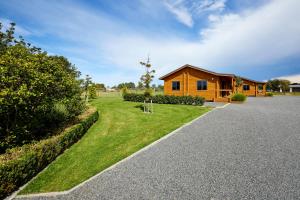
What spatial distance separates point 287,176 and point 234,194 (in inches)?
76.5

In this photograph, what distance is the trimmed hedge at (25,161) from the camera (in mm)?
4511

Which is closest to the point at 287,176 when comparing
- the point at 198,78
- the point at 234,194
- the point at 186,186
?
the point at 234,194

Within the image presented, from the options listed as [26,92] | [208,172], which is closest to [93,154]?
[26,92]

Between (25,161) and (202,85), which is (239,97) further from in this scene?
(25,161)

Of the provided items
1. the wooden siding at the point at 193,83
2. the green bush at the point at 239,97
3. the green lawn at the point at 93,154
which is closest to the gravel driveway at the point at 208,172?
the green lawn at the point at 93,154

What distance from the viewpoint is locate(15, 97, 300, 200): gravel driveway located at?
4.49 m

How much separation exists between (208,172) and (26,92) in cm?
591

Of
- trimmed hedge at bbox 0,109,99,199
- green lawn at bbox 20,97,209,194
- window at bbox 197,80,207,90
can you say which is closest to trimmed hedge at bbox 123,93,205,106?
window at bbox 197,80,207,90

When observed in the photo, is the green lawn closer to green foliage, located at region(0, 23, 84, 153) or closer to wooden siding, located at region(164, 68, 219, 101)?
green foliage, located at region(0, 23, 84, 153)

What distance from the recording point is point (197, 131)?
1034cm

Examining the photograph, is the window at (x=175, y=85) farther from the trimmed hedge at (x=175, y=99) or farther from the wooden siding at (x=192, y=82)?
the trimmed hedge at (x=175, y=99)

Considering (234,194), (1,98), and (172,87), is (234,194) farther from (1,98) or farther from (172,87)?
(172,87)

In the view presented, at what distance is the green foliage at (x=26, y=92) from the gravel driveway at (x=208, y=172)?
3359mm

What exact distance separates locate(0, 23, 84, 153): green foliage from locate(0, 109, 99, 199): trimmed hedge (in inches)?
32.4
